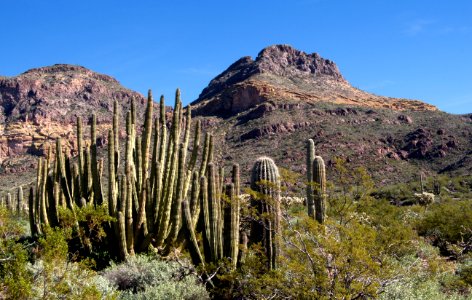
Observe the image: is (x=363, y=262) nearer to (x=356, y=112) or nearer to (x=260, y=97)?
(x=356, y=112)

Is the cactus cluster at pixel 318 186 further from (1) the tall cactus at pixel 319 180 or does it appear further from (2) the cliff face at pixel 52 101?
(2) the cliff face at pixel 52 101

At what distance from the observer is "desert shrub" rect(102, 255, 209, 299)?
824 centimetres

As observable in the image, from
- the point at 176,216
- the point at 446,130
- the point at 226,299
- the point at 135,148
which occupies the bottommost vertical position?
the point at 226,299

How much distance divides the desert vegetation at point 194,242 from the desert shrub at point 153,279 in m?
0.02

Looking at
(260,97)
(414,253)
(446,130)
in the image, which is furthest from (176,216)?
(260,97)

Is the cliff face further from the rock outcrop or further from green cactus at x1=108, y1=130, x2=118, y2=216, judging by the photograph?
green cactus at x1=108, y1=130, x2=118, y2=216

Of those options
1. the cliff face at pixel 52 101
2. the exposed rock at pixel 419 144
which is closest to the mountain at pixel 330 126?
the exposed rock at pixel 419 144

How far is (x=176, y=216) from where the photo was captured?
34.2ft

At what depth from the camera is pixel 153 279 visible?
9.09m

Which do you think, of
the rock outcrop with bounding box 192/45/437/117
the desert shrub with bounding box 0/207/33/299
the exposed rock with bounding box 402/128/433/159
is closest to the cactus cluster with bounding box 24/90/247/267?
the desert shrub with bounding box 0/207/33/299

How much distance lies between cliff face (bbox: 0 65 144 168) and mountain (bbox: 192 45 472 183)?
1642 cm

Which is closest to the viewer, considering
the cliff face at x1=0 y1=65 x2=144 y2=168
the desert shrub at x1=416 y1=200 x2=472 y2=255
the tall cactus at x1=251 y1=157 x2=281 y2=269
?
the tall cactus at x1=251 y1=157 x2=281 y2=269

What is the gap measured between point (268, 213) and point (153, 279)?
7.99ft

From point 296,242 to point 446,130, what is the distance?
164ft
